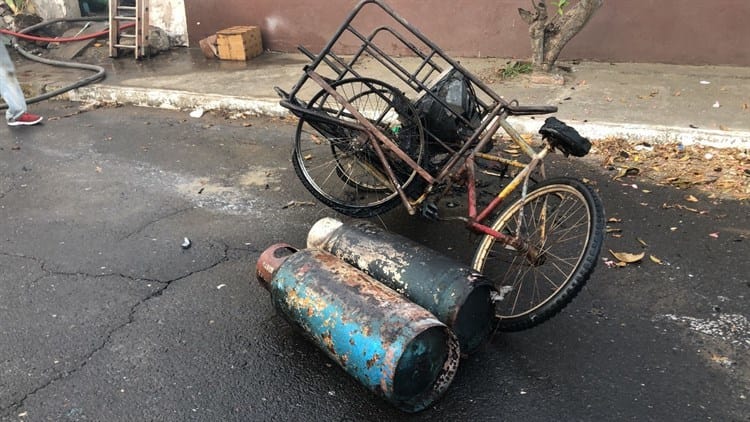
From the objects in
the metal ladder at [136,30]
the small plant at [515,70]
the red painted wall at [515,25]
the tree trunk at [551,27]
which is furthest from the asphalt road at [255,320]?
the metal ladder at [136,30]

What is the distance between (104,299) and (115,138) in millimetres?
3274

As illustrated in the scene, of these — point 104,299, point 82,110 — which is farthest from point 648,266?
point 82,110

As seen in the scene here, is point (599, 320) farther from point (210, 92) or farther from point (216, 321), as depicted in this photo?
point (210, 92)

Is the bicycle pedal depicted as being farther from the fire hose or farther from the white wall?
the white wall

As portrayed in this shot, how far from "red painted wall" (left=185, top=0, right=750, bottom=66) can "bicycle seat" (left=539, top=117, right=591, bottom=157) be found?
16.2 ft

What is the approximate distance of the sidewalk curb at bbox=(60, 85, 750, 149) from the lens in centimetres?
503

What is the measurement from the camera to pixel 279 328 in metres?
3.00

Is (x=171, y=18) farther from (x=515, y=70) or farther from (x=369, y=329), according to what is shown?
(x=369, y=329)

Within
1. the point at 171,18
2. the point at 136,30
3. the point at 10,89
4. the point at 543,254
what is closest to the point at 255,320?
the point at 543,254

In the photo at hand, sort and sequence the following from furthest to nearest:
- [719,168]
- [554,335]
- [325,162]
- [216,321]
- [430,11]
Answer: [430,11]
[325,162]
[719,168]
[216,321]
[554,335]

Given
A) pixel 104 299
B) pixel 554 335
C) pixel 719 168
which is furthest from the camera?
pixel 719 168

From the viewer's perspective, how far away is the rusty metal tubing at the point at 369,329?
230cm

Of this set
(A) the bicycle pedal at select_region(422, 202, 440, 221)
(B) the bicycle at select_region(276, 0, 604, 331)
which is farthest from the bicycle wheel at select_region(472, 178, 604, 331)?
(A) the bicycle pedal at select_region(422, 202, 440, 221)

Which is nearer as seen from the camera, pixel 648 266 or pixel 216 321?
pixel 216 321
